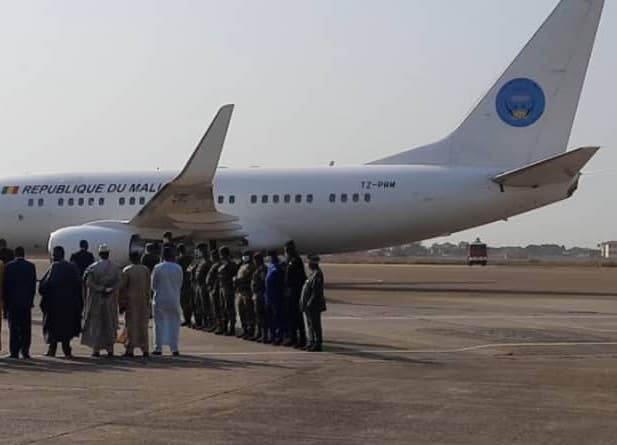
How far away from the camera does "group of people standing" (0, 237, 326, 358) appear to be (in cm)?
1397

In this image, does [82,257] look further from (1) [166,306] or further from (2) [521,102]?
(2) [521,102]

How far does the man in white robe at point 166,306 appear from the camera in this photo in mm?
14227

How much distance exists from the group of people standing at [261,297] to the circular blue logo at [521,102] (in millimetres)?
16155

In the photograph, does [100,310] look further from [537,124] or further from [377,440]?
[537,124]

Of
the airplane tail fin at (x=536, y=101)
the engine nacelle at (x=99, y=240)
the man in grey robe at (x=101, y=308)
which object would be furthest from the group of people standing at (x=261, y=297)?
the airplane tail fin at (x=536, y=101)

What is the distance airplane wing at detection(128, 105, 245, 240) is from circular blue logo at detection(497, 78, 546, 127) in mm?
8742

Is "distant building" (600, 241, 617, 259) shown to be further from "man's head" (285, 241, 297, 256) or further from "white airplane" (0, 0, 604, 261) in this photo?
"man's head" (285, 241, 297, 256)

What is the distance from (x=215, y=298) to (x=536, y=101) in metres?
17.4

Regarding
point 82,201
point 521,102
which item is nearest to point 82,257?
point 82,201

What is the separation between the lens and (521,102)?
32312mm

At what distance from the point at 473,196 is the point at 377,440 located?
24117 mm

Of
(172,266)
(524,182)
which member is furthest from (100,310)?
(524,182)

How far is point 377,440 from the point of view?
25.8ft

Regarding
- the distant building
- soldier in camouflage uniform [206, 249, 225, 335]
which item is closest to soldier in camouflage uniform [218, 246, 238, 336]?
soldier in camouflage uniform [206, 249, 225, 335]
